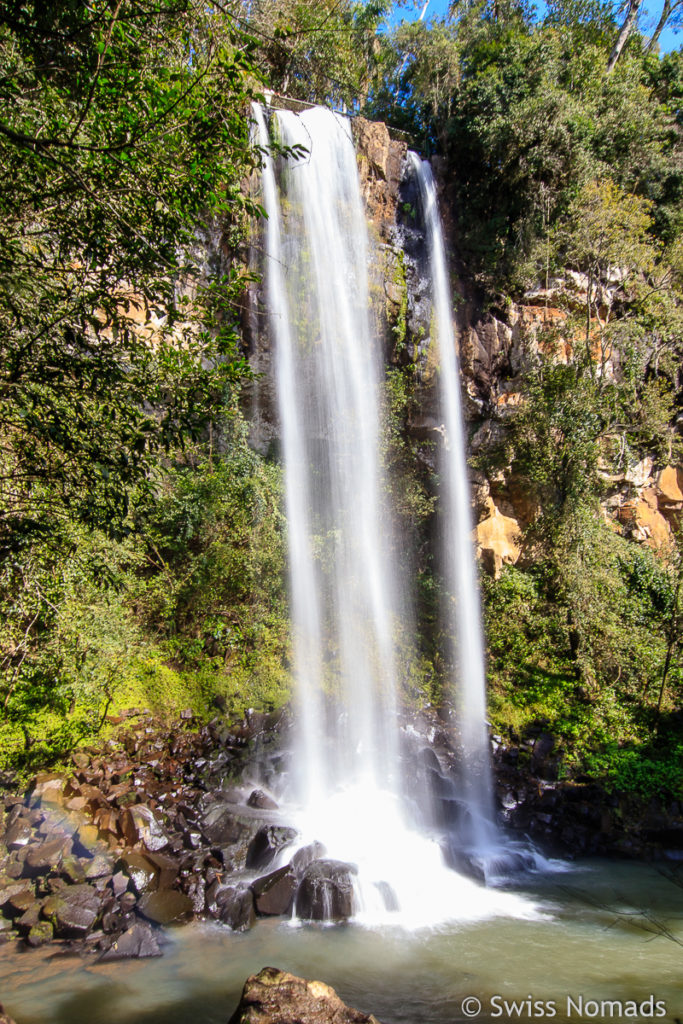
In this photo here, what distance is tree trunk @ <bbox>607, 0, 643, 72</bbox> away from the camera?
16328mm

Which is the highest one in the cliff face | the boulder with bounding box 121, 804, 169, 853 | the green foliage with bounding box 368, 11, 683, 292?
the green foliage with bounding box 368, 11, 683, 292

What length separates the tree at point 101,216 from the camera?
11.0 feet

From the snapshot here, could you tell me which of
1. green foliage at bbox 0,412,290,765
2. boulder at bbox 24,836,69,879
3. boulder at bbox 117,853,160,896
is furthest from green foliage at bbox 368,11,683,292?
boulder at bbox 24,836,69,879

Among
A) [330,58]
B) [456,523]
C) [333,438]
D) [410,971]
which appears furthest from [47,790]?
[330,58]

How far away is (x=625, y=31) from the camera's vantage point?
16.5 m

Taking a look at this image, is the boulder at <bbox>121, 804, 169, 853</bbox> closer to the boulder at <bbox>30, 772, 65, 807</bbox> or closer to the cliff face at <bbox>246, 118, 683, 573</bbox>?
the boulder at <bbox>30, 772, 65, 807</bbox>

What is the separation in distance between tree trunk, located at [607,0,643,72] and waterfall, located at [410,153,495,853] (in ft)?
25.0

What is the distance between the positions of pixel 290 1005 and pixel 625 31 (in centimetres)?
2322

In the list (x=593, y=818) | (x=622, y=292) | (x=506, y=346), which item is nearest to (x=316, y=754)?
(x=593, y=818)

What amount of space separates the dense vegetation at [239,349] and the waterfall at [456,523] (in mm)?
393

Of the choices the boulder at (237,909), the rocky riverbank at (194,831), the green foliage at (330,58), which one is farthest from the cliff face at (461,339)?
the boulder at (237,909)

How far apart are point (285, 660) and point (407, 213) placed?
10948 mm

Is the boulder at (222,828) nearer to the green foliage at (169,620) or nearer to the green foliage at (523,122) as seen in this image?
the green foliage at (169,620)

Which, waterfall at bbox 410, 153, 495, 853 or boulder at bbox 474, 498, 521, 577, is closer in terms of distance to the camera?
waterfall at bbox 410, 153, 495, 853
